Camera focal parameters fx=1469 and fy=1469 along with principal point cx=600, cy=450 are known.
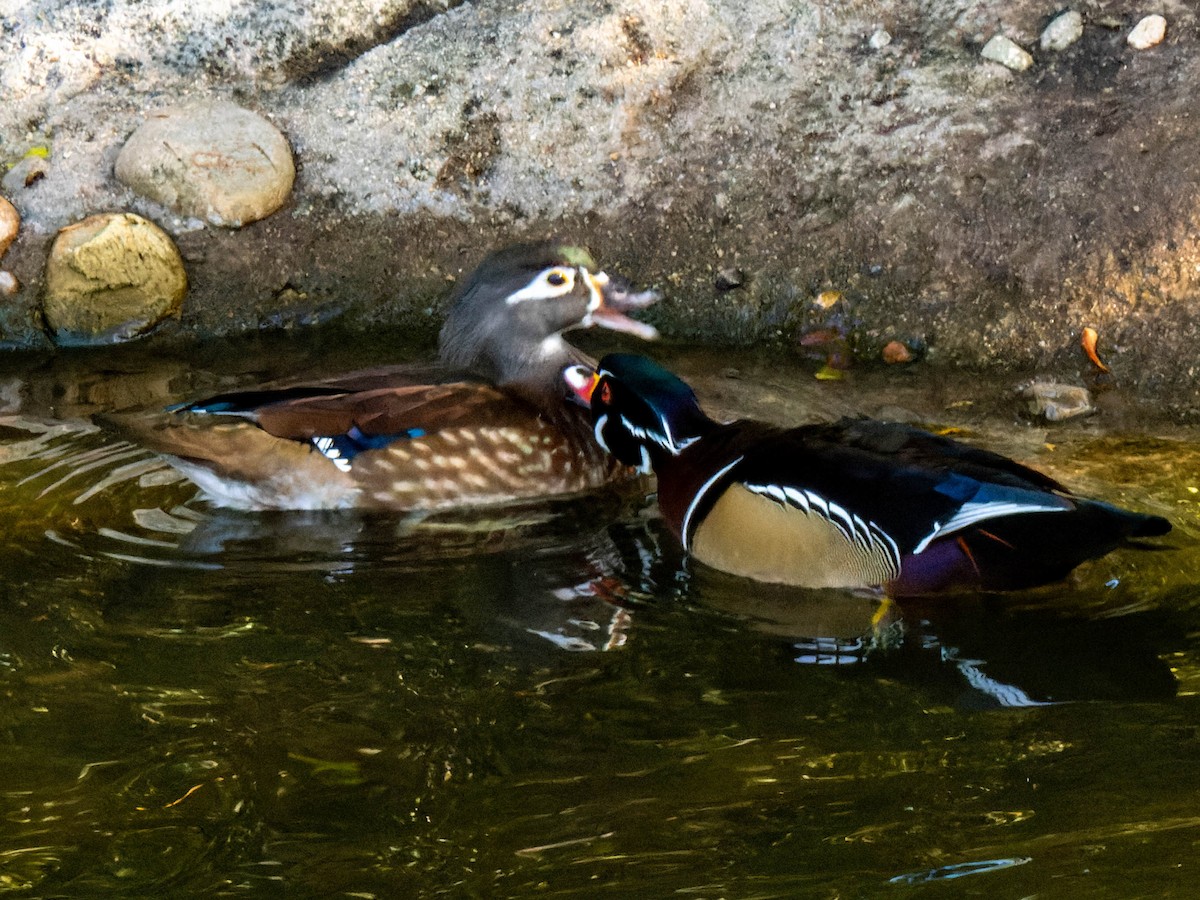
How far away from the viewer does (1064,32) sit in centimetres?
576

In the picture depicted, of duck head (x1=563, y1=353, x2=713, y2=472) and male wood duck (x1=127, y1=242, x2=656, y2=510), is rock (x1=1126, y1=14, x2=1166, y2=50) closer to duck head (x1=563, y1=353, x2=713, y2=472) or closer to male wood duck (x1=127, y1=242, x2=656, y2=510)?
male wood duck (x1=127, y1=242, x2=656, y2=510)

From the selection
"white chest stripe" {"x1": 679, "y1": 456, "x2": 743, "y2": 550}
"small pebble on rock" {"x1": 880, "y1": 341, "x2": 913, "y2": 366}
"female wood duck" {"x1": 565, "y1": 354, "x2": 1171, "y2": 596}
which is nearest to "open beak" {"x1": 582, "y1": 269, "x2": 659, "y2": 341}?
"small pebble on rock" {"x1": 880, "y1": 341, "x2": 913, "y2": 366}

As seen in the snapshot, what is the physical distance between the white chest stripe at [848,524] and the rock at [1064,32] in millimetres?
3068

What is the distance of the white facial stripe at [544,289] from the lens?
194 inches

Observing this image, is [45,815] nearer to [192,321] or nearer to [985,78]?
[192,321]

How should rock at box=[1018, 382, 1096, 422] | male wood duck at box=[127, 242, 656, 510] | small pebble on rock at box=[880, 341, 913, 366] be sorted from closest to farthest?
1. male wood duck at box=[127, 242, 656, 510]
2. rock at box=[1018, 382, 1096, 422]
3. small pebble on rock at box=[880, 341, 913, 366]

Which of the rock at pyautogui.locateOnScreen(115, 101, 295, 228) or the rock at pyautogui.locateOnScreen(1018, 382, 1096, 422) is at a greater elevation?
the rock at pyautogui.locateOnScreen(115, 101, 295, 228)

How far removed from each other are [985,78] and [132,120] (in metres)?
3.50

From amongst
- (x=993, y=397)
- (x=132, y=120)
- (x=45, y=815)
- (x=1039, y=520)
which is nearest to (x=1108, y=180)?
(x=993, y=397)

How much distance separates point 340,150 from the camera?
20.1 ft

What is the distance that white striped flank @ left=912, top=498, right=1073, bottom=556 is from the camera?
3.22 m

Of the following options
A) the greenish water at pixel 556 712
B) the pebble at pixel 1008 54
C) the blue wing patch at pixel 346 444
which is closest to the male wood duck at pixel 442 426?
the blue wing patch at pixel 346 444

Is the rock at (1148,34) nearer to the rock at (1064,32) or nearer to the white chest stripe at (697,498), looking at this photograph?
the rock at (1064,32)

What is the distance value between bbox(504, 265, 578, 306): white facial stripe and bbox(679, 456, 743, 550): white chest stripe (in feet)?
4.24
